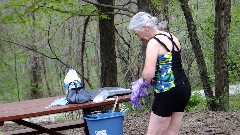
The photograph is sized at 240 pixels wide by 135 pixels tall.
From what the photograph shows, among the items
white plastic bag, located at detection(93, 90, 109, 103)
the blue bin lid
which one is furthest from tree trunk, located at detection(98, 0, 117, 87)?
the blue bin lid

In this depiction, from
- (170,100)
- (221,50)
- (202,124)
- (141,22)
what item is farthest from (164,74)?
(221,50)

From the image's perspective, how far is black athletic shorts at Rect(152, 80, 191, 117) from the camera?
341cm

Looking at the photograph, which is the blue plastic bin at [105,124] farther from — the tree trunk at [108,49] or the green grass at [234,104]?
the green grass at [234,104]

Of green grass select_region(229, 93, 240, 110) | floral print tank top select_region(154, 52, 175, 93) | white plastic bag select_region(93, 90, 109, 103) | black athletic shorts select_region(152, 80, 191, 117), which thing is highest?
floral print tank top select_region(154, 52, 175, 93)

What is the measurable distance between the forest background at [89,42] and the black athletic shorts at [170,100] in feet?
12.4

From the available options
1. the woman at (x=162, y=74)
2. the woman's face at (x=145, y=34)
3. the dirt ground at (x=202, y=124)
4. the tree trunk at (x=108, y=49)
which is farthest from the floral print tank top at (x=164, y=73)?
the tree trunk at (x=108, y=49)

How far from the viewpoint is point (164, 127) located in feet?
11.6

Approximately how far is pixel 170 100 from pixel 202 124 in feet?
10.00

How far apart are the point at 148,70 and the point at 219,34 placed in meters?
4.52

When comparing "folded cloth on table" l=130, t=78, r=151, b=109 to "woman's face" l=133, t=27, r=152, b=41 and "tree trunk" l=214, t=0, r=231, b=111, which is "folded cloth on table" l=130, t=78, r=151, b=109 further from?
"tree trunk" l=214, t=0, r=231, b=111

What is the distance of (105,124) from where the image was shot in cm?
436

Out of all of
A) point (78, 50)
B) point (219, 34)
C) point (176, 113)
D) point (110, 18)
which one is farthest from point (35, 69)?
point (176, 113)

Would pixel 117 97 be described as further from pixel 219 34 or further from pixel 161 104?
pixel 219 34

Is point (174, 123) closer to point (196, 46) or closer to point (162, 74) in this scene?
point (162, 74)
